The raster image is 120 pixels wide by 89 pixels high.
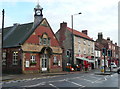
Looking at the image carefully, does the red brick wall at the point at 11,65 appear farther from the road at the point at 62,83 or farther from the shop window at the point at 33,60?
the road at the point at 62,83

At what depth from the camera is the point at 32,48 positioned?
30703mm

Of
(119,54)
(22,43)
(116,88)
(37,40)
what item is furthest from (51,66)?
(119,54)

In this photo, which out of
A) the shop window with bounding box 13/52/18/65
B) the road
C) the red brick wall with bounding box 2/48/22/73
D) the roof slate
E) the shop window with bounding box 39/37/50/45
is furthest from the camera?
the shop window with bounding box 39/37/50/45

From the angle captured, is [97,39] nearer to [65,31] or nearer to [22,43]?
[65,31]

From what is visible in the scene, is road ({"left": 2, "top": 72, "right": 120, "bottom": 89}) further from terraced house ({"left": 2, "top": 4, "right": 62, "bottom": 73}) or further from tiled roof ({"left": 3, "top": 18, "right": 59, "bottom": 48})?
tiled roof ({"left": 3, "top": 18, "right": 59, "bottom": 48})

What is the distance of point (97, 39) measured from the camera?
69.8 meters

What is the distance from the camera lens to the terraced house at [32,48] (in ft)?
96.2

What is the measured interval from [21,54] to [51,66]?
23.8ft

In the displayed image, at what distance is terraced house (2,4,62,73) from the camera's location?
29312mm

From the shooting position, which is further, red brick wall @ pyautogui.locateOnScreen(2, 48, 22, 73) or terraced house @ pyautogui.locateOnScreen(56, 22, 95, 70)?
terraced house @ pyautogui.locateOnScreen(56, 22, 95, 70)

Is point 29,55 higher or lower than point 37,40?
lower

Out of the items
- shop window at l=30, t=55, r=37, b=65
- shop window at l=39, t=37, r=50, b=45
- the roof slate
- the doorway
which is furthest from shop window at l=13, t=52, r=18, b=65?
the doorway

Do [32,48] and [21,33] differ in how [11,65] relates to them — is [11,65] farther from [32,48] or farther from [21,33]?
[21,33]

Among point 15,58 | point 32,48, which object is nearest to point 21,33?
point 32,48
